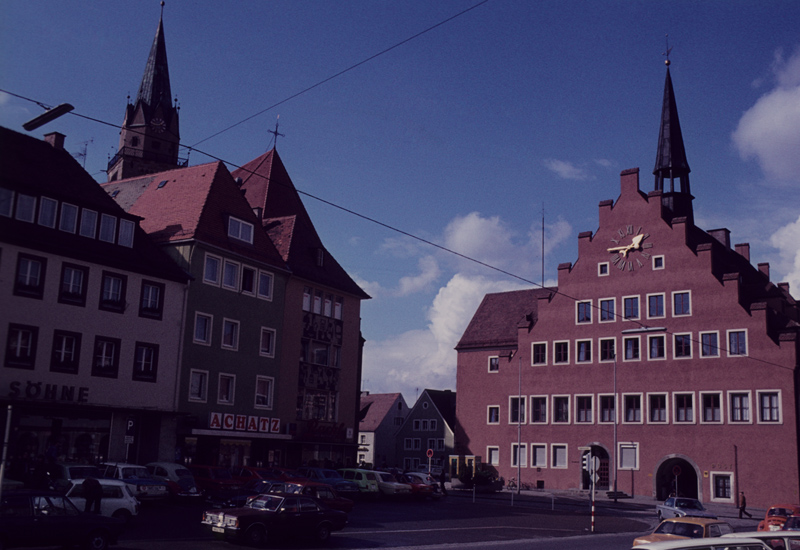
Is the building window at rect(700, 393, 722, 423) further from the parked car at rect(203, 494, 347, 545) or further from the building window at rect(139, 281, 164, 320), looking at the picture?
the parked car at rect(203, 494, 347, 545)

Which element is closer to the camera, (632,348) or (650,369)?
(650,369)

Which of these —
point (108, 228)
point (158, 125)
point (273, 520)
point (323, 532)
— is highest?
point (158, 125)

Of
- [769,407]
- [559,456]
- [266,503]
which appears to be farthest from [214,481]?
[769,407]

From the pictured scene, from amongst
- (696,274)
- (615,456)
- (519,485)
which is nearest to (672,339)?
(696,274)

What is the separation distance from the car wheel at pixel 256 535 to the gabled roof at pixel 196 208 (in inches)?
981

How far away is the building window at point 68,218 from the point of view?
37781 millimetres

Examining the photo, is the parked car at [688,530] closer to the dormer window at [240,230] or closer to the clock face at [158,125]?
the dormer window at [240,230]

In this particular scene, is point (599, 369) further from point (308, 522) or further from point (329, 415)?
point (308, 522)

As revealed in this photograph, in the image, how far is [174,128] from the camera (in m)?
90.3

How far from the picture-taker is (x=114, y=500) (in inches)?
985

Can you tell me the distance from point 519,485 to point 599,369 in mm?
10895

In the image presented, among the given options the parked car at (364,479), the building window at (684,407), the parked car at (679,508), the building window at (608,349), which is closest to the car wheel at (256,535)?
the parked car at (679,508)

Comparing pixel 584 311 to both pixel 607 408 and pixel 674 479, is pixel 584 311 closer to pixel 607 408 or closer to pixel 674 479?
pixel 607 408

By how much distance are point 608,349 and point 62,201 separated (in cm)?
4225
